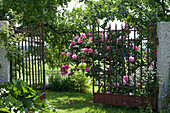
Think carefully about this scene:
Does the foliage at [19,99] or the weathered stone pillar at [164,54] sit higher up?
the weathered stone pillar at [164,54]

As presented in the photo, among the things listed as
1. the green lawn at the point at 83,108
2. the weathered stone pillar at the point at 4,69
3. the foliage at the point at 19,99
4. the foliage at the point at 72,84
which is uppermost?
the weathered stone pillar at the point at 4,69

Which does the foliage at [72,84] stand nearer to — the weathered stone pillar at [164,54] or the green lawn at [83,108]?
the green lawn at [83,108]

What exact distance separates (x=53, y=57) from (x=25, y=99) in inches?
229

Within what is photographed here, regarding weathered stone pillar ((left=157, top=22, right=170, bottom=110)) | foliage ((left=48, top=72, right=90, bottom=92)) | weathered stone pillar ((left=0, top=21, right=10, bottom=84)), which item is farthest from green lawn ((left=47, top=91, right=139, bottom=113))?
foliage ((left=48, top=72, right=90, bottom=92))

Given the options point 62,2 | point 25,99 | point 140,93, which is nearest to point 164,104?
point 140,93

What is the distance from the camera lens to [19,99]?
408 cm

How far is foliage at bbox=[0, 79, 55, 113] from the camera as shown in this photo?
11.9ft

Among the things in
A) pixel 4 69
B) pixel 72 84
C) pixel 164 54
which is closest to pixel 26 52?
pixel 4 69

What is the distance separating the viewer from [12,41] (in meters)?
4.50

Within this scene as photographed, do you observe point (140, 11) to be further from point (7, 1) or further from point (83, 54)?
point (7, 1)

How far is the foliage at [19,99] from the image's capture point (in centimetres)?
364

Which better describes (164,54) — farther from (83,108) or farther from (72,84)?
(72,84)

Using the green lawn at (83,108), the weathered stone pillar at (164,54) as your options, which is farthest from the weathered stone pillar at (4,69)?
the weathered stone pillar at (164,54)

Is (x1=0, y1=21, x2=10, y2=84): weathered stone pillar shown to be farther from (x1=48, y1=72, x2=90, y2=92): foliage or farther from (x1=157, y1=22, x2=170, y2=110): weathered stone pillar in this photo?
(x1=48, y1=72, x2=90, y2=92): foliage
